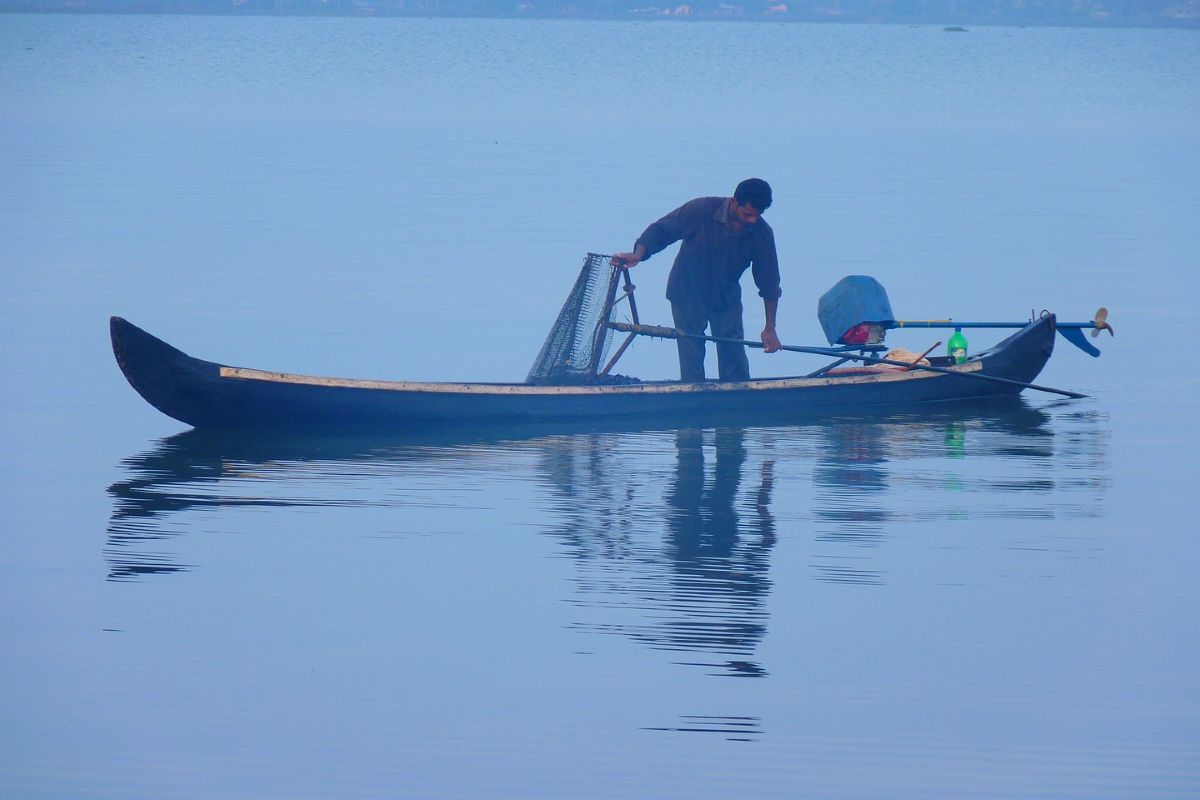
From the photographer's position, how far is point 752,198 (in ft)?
33.2

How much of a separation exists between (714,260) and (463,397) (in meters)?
1.65

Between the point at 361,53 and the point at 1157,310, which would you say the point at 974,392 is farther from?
the point at 361,53

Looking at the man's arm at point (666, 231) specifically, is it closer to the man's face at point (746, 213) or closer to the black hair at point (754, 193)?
the man's face at point (746, 213)

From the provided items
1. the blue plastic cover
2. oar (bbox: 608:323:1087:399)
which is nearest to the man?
oar (bbox: 608:323:1087:399)

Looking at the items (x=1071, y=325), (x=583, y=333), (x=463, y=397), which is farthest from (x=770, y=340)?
(x=1071, y=325)

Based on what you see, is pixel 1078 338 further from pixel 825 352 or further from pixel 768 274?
pixel 768 274

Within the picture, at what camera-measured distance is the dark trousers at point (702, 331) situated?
1081 centimetres

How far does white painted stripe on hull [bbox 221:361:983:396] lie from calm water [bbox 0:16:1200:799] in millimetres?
270

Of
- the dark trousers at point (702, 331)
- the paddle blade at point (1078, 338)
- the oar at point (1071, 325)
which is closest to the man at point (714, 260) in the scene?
the dark trousers at point (702, 331)

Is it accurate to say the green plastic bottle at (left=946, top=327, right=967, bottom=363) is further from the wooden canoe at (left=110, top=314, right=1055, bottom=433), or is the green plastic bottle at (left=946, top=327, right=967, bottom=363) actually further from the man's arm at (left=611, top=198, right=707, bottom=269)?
the man's arm at (left=611, top=198, right=707, bottom=269)

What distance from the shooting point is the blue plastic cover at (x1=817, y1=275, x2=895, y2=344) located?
459 inches

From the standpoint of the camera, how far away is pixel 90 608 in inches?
285

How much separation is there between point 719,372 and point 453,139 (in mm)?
21789

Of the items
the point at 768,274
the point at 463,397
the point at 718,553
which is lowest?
the point at 718,553
